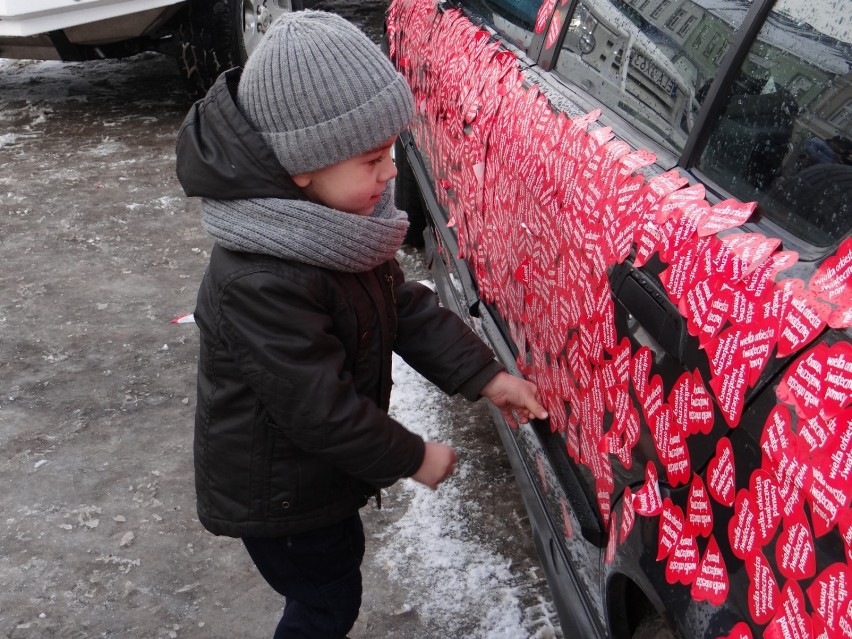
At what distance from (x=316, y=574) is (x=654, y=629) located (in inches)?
25.1

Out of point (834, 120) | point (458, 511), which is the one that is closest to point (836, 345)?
point (834, 120)

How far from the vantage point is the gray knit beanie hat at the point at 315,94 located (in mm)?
1363

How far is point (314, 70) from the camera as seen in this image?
136 cm

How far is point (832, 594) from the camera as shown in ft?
3.05

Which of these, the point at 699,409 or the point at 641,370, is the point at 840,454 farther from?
the point at 641,370

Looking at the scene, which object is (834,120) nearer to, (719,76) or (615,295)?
(719,76)

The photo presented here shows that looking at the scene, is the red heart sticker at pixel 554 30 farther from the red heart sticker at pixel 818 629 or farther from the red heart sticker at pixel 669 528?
the red heart sticker at pixel 818 629

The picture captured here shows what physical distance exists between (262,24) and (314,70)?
5035 mm

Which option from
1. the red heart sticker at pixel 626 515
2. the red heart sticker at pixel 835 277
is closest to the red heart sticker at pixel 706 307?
the red heart sticker at pixel 835 277

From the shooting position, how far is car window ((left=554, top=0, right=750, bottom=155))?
1479 millimetres

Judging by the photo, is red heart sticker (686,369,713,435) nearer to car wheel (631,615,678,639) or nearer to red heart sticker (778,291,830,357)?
red heart sticker (778,291,830,357)

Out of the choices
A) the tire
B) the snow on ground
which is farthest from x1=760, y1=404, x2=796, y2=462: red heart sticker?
the tire

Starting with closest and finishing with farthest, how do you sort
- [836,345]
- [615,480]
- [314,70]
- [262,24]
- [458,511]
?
[836,345], [314,70], [615,480], [458,511], [262,24]

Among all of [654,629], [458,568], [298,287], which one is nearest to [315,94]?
[298,287]
